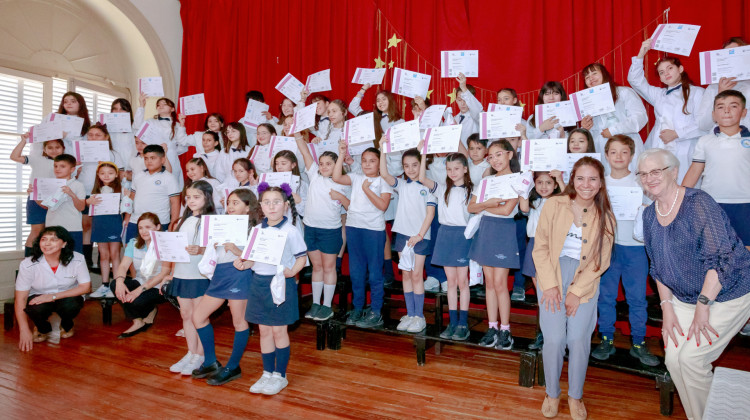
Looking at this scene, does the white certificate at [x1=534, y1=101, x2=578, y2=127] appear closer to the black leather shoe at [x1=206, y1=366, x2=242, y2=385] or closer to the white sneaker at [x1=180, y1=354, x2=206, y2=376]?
the black leather shoe at [x1=206, y1=366, x2=242, y2=385]

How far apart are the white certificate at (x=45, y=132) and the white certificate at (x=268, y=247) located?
3104 mm

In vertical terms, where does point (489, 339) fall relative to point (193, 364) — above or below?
above

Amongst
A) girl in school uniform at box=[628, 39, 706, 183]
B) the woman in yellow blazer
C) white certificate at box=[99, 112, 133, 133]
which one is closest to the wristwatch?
the woman in yellow blazer

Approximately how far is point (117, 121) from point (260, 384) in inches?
136

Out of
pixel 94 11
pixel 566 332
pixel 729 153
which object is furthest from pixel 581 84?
pixel 94 11

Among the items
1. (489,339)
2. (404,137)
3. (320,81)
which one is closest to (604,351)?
(489,339)

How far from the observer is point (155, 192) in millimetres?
4387

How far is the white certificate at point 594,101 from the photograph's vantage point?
3.24 meters

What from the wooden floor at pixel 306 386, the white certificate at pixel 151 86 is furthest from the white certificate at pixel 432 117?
the white certificate at pixel 151 86

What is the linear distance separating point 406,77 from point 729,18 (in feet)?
8.37

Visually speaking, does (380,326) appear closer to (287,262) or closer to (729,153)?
(287,262)

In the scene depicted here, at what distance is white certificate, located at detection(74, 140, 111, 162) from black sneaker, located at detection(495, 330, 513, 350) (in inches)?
157

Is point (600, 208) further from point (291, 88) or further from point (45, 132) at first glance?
point (45, 132)

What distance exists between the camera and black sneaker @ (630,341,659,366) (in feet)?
9.09
